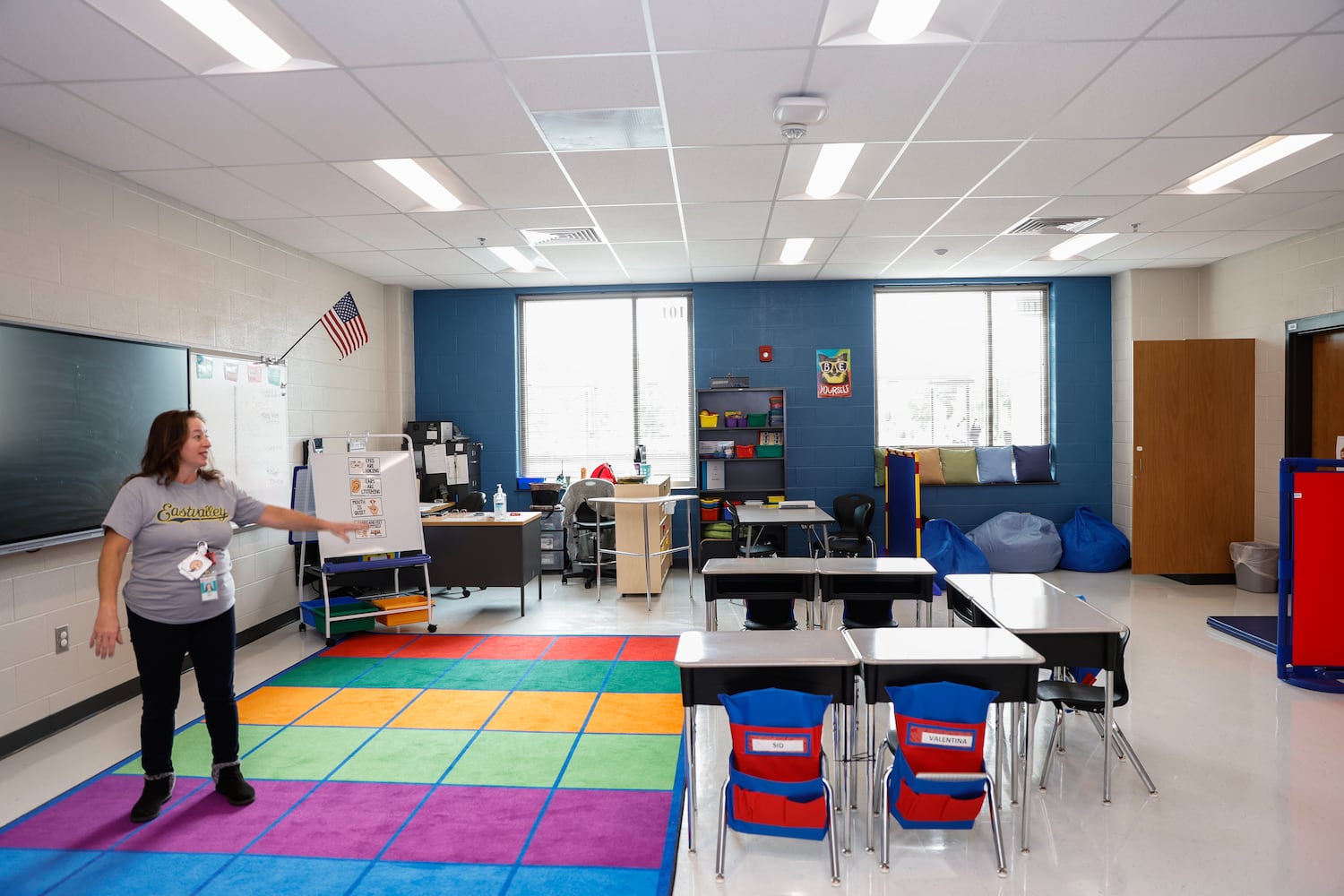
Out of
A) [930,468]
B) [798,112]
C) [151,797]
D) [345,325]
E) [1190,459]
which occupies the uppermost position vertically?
[798,112]

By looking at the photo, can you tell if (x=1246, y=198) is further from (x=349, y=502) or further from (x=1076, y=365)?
(x=349, y=502)

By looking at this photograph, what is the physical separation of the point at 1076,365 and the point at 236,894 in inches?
334

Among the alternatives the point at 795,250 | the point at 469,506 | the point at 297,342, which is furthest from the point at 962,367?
the point at 297,342

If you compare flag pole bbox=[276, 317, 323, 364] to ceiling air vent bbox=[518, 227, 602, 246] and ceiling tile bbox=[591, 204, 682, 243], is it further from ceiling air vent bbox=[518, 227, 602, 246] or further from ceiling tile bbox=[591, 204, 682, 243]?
ceiling tile bbox=[591, 204, 682, 243]

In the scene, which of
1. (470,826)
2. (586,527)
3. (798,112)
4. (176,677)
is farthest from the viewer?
(586,527)

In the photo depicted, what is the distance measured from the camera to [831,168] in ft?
15.3

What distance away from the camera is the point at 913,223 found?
5.94 metres

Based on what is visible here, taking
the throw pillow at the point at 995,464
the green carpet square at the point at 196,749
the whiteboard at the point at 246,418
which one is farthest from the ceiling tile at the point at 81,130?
the throw pillow at the point at 995,464

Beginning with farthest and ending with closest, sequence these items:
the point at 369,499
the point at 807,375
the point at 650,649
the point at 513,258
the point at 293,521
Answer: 1. the point at 807,375
2. the point at 513,258
3. the point at 369,499
4. the point at 650,649
5. the point at 293,521

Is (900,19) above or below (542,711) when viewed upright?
above

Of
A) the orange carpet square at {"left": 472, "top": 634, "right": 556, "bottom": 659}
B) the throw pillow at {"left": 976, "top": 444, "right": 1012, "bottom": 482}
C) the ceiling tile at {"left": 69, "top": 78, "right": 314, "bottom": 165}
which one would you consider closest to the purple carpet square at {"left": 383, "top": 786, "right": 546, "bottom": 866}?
the orange carpet square at {"left": 472, "top": 634, "right": 556, "bottom": 659}

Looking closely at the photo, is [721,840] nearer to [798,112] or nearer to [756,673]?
[756,673]

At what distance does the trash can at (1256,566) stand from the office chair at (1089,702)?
4.49 m

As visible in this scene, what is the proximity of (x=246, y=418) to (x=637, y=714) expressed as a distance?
11.8ft
